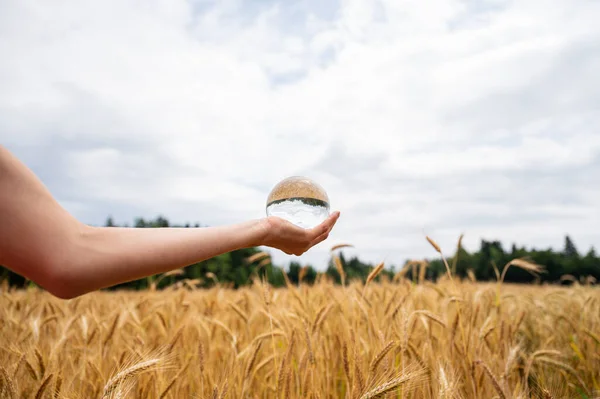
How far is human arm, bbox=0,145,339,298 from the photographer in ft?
3.55

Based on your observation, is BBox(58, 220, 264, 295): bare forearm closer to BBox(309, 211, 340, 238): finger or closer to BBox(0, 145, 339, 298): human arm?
BBox(0, 145, 339, 298): human arm

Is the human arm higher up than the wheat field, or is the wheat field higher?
the human arm

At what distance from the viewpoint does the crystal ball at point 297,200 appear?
1727 millimetres

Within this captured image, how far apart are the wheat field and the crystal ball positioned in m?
0.56

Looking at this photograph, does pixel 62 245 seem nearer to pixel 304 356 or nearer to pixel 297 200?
pixel 297 200

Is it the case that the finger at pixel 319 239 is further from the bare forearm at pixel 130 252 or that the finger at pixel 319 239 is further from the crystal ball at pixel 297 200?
the bare forearm at pixel 130 252

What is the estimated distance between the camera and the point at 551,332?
14.1ft

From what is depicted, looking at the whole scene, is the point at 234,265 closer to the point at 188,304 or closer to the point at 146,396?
the point at 188,304

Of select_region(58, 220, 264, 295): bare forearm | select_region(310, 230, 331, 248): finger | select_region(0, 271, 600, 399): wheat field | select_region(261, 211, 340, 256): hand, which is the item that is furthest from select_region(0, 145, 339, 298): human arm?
select_region(310, 230, 331, 248): finger

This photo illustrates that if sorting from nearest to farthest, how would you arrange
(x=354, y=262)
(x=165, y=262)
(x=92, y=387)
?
(x=165, y=262)
(x=92, y=387)
(x=354, y=262)

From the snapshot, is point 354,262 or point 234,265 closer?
point 234,265

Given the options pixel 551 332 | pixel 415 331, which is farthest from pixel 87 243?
pixel 551 332

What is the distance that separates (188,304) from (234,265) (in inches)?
628

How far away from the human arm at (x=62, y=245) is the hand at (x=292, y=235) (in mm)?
356
